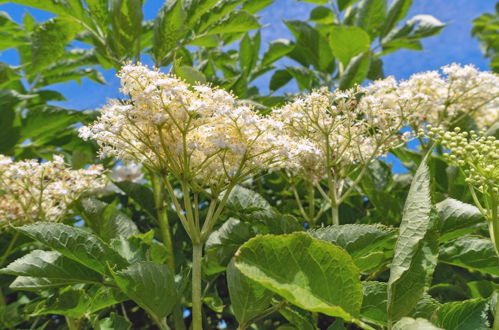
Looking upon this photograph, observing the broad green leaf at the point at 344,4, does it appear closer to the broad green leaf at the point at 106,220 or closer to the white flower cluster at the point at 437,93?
the white flower cluster at the point at 437,93

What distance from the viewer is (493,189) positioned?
114 centimetres

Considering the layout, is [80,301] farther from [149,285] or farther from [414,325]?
[414,325]

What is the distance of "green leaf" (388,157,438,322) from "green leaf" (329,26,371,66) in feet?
5.61

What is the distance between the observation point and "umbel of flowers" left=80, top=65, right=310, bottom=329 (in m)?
1.40

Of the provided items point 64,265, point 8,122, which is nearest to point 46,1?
point 8,122

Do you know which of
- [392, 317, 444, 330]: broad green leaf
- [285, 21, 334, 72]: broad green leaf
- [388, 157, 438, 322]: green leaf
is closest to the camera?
[392, 317, 444, 330]: broad green leaf

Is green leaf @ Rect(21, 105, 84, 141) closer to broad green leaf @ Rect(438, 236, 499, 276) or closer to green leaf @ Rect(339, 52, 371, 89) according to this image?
green leaf @ Rect(339, 52, 371, 89)

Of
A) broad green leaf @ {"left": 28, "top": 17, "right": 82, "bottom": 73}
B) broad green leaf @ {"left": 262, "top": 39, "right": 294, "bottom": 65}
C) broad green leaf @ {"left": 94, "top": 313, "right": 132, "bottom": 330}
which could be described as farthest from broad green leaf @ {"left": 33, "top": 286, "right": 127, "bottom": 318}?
broad green leaf @ {"left": 262, "top": 39, "right": 294, "bottom": 65}

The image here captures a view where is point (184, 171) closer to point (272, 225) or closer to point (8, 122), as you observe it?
point (272, 225)

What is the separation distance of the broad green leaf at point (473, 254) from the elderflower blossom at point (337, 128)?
479 mm

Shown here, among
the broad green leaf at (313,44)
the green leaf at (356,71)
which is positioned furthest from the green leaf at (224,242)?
the broad green leaf at (313,44)

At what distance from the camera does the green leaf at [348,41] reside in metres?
2.68

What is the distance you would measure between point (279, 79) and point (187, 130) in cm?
212

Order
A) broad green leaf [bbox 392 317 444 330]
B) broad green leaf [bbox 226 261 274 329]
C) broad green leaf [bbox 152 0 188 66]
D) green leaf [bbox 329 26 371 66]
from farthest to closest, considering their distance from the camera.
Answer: green leaf [bbox 329 26 371 66], broad green leaf [bbox 152 0 188 66], broad green leaf [bbox 226 261 274 329], broad green leaf [bbox 392 317 444 330]
